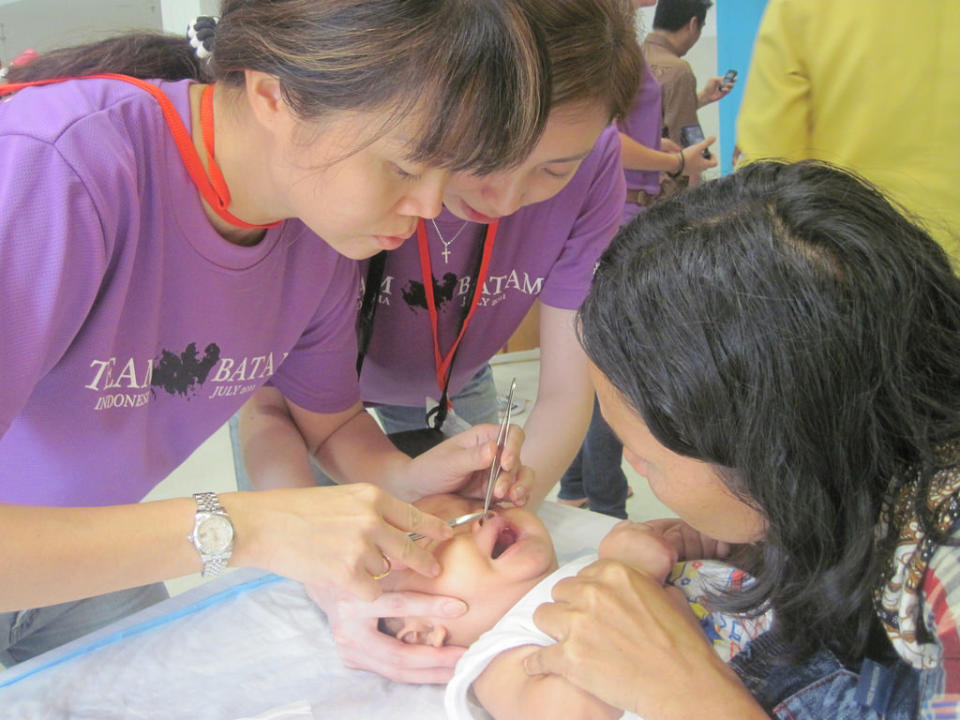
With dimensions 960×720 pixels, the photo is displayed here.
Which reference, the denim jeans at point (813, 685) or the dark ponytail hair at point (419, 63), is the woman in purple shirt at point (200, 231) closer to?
the dark ponytail hair at point (419, 63)

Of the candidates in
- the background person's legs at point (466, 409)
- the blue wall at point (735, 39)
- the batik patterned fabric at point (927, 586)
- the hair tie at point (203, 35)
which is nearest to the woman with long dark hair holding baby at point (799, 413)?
the batik patterned fabric at point (927, 586)

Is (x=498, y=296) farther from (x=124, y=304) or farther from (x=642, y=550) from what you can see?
(x=124, y=304)

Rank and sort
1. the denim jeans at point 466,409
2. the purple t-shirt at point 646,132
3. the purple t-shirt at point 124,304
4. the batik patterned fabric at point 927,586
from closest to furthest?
the batik patterned fabric at point 927,586, the purple t-shirt at point 124,304, the denim jeans at point 466,409, the purple t-shirt at point 646,132

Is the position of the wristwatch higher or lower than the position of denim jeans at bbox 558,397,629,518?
A: higher

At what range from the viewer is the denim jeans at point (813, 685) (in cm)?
92

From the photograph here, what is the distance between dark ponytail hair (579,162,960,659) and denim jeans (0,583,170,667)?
0.99m

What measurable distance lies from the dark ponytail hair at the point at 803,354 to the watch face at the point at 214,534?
1.54ft

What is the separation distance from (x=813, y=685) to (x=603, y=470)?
1.75m

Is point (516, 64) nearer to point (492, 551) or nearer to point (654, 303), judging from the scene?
point (654, 303)

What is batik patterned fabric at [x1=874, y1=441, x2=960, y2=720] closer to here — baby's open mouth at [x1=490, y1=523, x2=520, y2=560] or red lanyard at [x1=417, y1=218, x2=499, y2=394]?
baby's open mouth at [x1=490, y1=523, x2=520, y2=560]

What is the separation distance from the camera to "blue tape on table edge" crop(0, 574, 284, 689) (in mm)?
1216

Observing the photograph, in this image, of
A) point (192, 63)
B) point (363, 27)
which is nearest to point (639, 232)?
point (363, 27)

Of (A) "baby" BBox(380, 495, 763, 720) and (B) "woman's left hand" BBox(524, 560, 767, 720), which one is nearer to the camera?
(B) "woman's left hand" BBox(524, 560, 767, 720)

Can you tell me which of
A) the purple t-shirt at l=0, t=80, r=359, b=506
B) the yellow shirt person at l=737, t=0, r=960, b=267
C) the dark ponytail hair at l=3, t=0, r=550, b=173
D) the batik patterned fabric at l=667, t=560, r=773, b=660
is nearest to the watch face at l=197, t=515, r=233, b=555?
the purple t-shirt at l=0, t=80, r=359, b=506
